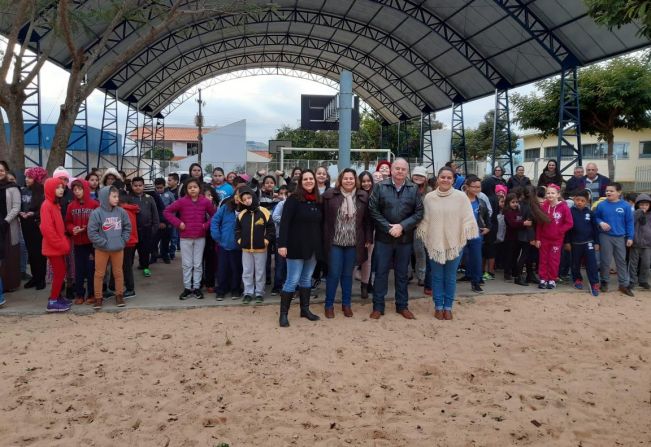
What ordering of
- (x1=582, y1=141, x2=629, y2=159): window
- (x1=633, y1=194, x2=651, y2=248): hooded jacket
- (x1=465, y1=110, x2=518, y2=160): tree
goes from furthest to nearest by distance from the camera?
1. (x1=465, y1=110, x2=518, y2=160): tree
2. (x1=582, y1=141, x2=629, y2=159): window
3. (x1=633, y1=194, x2=651, y2=248): hooded jacket

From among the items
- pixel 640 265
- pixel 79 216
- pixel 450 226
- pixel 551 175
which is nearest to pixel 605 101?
pixel 551 175

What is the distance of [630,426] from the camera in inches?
119

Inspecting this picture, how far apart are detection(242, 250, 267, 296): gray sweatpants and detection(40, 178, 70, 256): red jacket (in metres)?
2.02

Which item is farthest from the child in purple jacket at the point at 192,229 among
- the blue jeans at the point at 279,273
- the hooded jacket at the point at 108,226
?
the blue jeans at the point at 279,273

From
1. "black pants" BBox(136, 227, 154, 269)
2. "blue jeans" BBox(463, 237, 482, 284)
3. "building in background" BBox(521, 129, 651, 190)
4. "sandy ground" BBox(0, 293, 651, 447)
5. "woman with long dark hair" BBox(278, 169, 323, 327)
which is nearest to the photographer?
"sandy ground" BBox(0, 293, 651, 447)

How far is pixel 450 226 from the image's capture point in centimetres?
504

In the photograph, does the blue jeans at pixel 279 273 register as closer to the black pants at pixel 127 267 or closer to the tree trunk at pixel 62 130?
the black pants at pixel 127 267

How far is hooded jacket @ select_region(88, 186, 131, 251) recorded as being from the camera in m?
5.04

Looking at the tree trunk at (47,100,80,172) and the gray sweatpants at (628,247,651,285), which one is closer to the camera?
the gray sweatpants at (628,247,651,285)

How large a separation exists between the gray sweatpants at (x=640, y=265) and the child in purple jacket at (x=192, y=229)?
6.18 metres

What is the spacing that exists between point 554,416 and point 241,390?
2.31m

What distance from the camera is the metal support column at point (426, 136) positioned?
80.1ft

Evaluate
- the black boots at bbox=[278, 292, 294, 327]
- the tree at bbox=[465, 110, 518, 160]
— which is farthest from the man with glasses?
the tree at bbox=[465, 110, 518, 160]

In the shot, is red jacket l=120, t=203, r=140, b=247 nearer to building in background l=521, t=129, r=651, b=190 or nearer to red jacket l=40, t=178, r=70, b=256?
red jacket l=40, t=178, r=70, b=256
